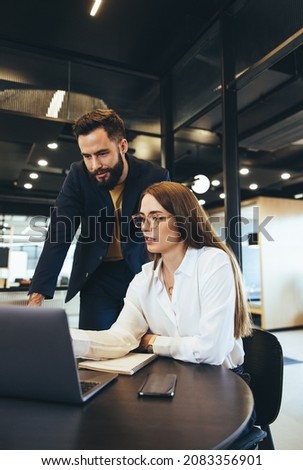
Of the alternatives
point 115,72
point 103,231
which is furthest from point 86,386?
point 115,72

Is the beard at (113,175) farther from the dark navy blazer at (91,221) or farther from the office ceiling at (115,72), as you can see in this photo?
the office ceiling at (115,72)

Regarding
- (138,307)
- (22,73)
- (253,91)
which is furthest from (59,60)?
(138,307)

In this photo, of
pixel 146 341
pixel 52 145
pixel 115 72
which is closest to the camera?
pixel 146 341

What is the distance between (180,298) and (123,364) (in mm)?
314

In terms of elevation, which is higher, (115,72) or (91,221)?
(115,72)

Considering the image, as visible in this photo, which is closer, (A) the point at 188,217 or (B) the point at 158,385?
(B) the point at 158,385

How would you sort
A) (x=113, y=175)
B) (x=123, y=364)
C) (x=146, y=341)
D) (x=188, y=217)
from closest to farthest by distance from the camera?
(x=123, y=364), (x=146, y=341), (x=188, y=217), (x=113, y=175)

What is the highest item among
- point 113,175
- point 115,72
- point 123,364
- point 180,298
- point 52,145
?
point 115,72

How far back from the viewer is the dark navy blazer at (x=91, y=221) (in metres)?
1.62

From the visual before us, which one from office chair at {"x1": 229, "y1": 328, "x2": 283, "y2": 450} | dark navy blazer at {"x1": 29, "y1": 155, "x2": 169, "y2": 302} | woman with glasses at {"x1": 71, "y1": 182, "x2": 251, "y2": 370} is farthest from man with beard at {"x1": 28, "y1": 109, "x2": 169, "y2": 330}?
office chair at {"x1": 229, "y1": 328, "x2": 283, "y2": 450}

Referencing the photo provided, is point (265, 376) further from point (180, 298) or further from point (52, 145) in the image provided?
point (52, 145)

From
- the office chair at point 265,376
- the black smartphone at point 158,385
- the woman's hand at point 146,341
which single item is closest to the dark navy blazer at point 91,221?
the woman's hand at point 146,341

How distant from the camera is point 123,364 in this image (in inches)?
36.1

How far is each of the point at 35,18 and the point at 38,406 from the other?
3.17 meters
